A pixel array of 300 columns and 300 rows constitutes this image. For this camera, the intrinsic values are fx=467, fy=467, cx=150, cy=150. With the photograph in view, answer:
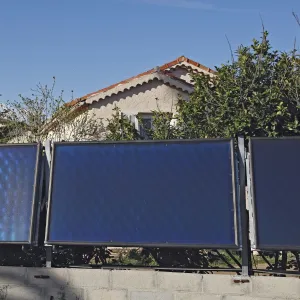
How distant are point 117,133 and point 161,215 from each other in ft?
26.9

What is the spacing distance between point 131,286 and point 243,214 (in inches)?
53.8

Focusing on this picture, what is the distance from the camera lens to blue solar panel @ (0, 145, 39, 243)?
16.9ft

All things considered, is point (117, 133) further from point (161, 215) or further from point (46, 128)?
point (161, 215)

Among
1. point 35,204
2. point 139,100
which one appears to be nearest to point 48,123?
point 139,100

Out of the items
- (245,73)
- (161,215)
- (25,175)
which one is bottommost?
(161,215)

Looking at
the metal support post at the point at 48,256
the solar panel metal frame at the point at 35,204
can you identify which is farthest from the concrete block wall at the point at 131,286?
the solar panel metal frame at the point at 35,204

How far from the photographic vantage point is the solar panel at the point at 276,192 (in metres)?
4.62

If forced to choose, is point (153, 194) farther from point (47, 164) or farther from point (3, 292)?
point (3, 292)

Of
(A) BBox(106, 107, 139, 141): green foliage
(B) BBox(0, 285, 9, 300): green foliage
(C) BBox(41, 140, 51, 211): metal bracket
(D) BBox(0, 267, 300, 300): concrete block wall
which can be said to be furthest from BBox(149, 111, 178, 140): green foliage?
(B) BBox(0, 285, 9, 300): green foliage

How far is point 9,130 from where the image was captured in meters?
15.9

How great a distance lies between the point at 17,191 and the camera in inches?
209

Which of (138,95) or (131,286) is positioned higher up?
(138,95)

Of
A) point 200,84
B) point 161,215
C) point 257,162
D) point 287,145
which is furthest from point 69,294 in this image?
point 200,84

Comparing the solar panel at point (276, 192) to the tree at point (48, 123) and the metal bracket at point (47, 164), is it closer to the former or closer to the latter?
the metal bracket at point (47, 164)
